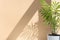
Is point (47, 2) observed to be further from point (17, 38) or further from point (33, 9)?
point (17, 38)

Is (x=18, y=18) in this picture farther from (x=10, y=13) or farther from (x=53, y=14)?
(x=53, y=14)

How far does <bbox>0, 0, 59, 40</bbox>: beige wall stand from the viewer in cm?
190

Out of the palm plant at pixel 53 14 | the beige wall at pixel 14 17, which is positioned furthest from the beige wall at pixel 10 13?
the palm plant at pixel 53 14

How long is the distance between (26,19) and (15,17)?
0.16 meters

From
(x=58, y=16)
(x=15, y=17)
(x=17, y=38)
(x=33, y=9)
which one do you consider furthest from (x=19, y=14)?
(x=58, y=16)

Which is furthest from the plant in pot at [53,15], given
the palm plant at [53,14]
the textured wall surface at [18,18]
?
the textured wall surface at [18,18]

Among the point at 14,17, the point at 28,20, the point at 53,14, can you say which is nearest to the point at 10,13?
the point at 14,17

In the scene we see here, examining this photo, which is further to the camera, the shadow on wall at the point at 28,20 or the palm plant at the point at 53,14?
the shadow on wall at the point at 28,20

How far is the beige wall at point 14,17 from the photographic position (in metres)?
1.90

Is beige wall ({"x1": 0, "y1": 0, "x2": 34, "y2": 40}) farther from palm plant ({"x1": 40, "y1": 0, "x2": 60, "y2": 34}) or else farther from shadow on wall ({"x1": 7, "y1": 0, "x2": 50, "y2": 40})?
palm plant ({"x1": 40, "y1": 0, "x2": 60, "y2": 34})

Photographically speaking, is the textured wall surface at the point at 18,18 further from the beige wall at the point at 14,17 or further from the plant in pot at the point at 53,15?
the plant in pot at the point at 53,15

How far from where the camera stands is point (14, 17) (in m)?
1.92

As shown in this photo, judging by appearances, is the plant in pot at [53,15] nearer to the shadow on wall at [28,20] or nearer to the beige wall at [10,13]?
the shadow on wall at [28,20]

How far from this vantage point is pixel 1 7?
1.89 metres
